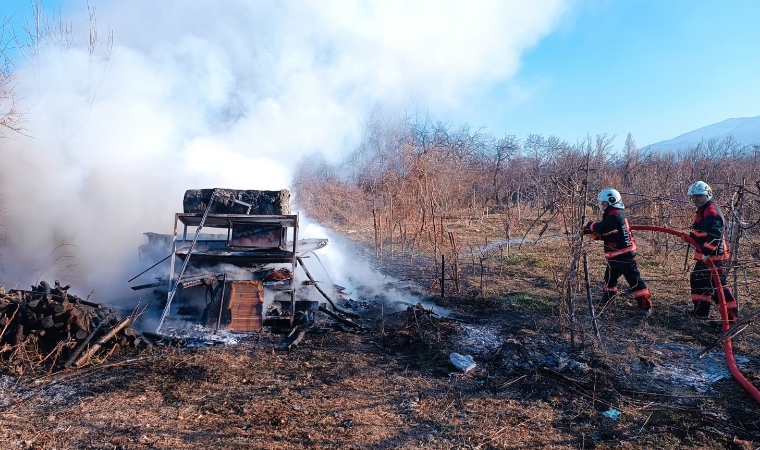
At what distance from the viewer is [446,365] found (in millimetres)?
5211

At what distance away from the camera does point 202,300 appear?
746cm

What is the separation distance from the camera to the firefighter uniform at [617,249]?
6941 millimetres

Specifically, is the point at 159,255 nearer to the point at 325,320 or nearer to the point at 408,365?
the point at 325,320

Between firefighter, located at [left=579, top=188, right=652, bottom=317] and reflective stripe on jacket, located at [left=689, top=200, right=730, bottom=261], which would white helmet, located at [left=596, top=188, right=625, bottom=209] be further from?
reflective stripe on jacket, located at [left=689, top=200, right=730, bottom=261]

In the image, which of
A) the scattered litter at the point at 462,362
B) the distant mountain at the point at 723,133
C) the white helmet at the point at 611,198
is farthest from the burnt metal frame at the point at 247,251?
the distant mountain at the point at 723,133

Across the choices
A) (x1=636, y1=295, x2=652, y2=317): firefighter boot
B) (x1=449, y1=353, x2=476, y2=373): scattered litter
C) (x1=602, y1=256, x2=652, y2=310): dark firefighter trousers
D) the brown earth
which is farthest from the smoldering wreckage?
(x1=636, y1=295, x2=652, y2=317): firefighter boot

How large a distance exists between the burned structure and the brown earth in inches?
19.6

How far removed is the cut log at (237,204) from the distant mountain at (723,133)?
141 m

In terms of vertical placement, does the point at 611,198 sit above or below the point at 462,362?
above

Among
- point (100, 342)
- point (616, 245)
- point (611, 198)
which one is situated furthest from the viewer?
point (611, 198)

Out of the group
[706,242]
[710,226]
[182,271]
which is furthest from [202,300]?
[710,226]

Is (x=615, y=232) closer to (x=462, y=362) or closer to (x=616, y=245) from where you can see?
(x=616, y=245)

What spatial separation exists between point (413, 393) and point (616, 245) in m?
4.26

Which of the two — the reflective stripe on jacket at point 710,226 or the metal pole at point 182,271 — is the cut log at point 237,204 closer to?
the metal pole at point 182,271
